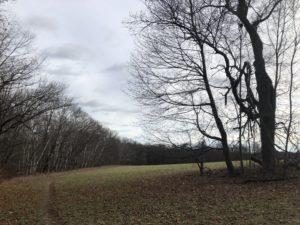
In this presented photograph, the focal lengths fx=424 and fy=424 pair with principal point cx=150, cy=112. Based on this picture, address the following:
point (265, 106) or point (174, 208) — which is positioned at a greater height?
point (265, 106)

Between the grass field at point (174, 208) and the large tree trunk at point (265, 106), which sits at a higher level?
the large tree trunk at point (265, 106)

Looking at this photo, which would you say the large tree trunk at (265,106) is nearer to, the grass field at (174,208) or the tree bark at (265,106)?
the tree bark at (265,106)

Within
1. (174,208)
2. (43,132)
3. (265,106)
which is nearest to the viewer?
→ (174,208)

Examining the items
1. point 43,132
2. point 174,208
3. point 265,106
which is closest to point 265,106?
point 265,106

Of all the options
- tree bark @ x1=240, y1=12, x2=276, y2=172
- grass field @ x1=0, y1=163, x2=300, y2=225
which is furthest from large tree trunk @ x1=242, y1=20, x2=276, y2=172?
grass field @ x1=0, y1=163, x2=300, y2=225

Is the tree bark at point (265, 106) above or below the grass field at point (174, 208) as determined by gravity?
above

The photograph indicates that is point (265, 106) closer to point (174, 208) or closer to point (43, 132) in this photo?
point (174, 208)

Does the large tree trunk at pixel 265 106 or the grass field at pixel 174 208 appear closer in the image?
the grass field at pixel 174 208

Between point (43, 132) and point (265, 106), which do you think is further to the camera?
point (43, 132)

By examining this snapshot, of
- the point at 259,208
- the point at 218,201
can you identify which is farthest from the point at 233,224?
the point at 218,201

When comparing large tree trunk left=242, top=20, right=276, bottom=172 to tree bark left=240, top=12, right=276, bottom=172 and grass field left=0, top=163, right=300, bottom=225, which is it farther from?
grass field left=0, top=163, right=300, bottom=225

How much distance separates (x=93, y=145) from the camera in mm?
103750

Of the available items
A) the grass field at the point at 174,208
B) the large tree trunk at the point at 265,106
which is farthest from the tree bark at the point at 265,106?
the grass field at the point at 174,208

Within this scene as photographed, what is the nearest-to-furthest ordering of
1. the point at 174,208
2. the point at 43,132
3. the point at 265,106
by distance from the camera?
1. the point at 174,208
2. the point at 265,106
3. the point at 43,132
